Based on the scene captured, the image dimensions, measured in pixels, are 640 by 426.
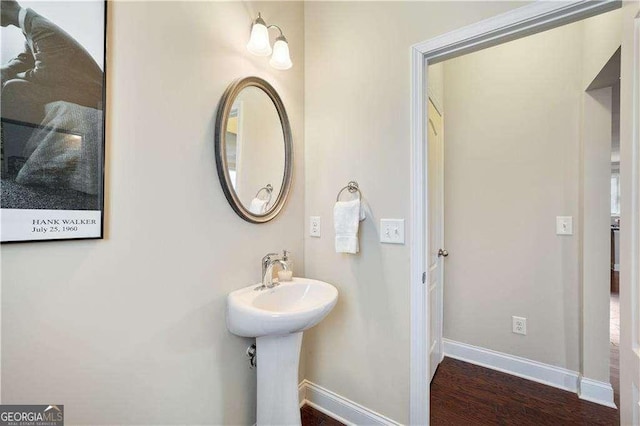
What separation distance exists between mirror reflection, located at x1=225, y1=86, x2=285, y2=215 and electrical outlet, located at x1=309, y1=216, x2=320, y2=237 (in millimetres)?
297

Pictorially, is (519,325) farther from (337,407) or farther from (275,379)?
(275,379)

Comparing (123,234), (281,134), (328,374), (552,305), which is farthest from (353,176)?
(552,305)

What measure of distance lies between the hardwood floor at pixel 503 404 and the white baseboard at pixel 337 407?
0.41 metres

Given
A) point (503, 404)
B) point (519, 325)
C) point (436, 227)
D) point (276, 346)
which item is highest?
point (436, 227)

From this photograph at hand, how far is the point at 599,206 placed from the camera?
1692 millimetres

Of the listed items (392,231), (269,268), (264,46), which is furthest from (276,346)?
(264,46)

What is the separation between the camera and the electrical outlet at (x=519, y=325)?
2053mm

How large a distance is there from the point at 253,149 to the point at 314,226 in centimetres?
59

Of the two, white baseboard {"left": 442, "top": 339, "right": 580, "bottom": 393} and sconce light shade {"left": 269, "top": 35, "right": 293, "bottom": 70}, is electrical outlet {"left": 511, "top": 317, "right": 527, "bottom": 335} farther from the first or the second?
sconce light shade {"left": 269, "top": 35, "right": 293, "bottom": 70}

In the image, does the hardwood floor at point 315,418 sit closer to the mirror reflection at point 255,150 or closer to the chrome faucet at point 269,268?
the chrome faucet at point 269,268

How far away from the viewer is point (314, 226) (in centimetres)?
171

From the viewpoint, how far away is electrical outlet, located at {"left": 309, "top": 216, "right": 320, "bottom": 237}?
169 cm

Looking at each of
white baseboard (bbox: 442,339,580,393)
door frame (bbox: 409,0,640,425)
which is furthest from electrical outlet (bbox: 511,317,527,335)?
door frame (bbox: 409,0,640,425)

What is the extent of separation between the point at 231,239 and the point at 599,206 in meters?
2.19
